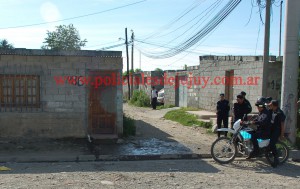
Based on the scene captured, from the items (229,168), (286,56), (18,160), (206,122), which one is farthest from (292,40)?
(18,160)

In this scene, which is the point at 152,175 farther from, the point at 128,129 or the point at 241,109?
the point at 128,129

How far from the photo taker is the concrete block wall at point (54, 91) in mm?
10398

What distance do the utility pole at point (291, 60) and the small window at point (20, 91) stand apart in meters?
7.14

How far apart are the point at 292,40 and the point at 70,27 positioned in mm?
31057

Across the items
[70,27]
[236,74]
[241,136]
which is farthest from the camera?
[70,27]

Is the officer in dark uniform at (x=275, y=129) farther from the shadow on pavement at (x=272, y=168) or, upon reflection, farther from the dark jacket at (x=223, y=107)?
the dark jacket at (x=223, y=107)

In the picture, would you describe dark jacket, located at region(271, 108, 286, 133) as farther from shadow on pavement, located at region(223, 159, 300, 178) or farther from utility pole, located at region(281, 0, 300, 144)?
utility pole, located at region(281, 0, 300, 144)

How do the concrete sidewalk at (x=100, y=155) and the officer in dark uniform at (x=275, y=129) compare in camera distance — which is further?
the concrete sidewalk at (x=100, y=155)

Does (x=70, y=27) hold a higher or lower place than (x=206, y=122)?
higher

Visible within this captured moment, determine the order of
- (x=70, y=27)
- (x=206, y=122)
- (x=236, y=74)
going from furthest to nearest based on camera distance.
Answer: (x=70, y=27)
(x=236, y=74)
(x=206, y=122)

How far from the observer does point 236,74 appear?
15.5 m

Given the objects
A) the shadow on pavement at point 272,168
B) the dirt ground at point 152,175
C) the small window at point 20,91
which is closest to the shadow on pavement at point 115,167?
the dirt ground at point 152,175

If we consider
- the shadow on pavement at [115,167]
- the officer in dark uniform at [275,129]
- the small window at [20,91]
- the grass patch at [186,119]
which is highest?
the small window at [20,91]

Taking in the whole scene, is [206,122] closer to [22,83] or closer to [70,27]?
[22,83]
